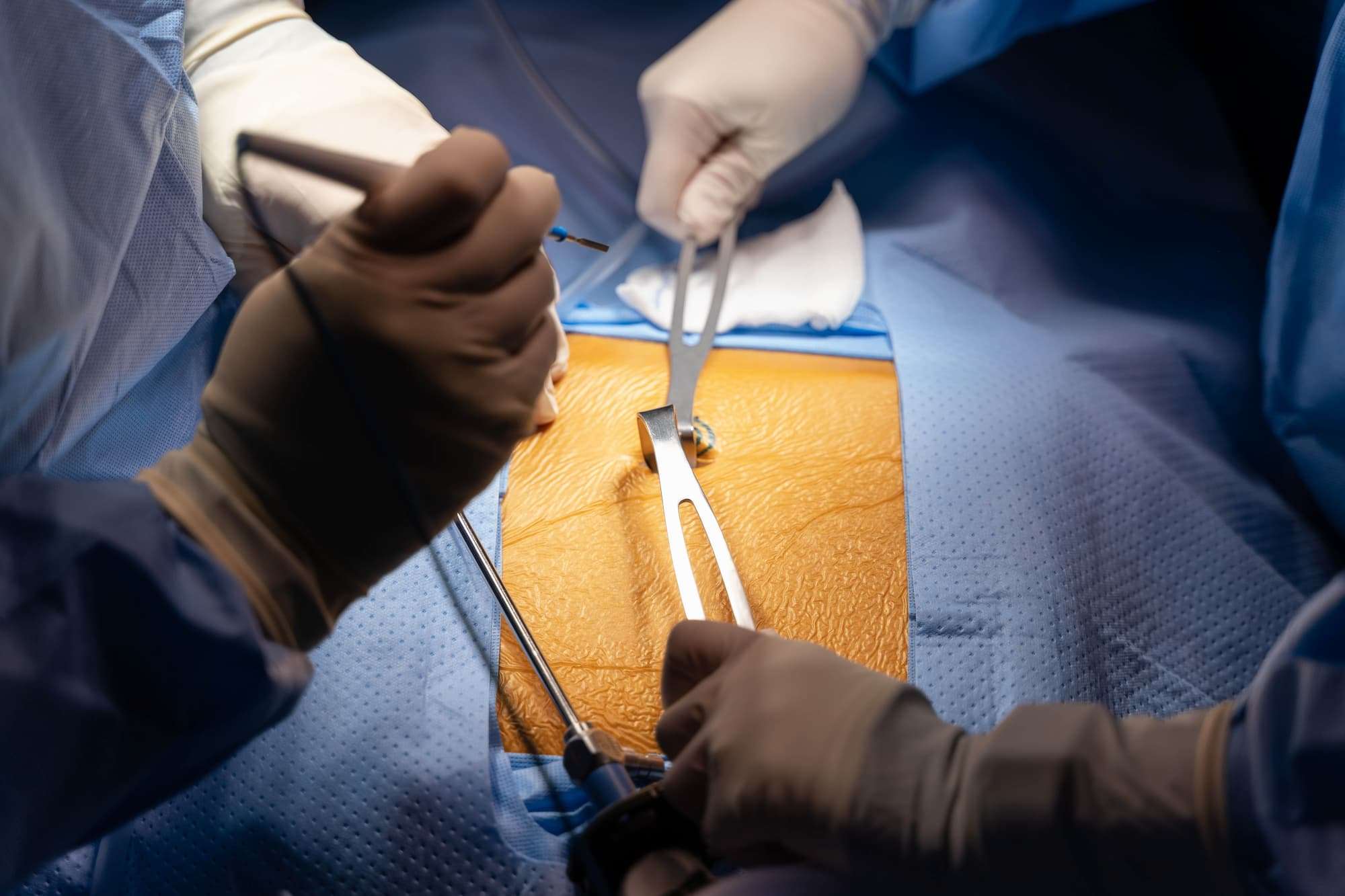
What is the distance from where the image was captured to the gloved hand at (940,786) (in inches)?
28.7

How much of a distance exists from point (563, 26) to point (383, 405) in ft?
3.66

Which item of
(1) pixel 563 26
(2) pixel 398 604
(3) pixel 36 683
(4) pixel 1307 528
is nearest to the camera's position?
(3) pixel 36 683

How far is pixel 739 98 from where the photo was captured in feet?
4.66

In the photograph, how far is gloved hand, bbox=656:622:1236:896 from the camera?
0.73 m

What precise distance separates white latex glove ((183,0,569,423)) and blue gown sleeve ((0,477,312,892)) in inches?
19.0

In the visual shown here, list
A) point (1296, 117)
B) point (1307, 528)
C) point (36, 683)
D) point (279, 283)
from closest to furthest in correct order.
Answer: point (36, 683)
point (279, 283)
point (1307, 528)
point (1296, 117)

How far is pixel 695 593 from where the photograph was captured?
42.8 inches

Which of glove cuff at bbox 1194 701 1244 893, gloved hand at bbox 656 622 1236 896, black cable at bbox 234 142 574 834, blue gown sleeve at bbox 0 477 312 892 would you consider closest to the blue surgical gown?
blue gown sleeve at bbox 0 477 312 892

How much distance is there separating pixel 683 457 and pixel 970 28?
2.89ft

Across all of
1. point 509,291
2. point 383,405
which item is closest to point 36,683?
point 383,405

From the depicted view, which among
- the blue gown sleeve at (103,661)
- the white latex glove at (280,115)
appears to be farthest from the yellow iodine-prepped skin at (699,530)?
the blue gown sleeve at (103,661)

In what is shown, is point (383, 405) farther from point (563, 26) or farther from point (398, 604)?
point (563, 26)

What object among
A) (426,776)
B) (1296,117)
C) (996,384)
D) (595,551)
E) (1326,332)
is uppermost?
(1296,117)

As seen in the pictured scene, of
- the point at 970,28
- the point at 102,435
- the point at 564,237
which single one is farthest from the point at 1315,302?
the point at 102,435
